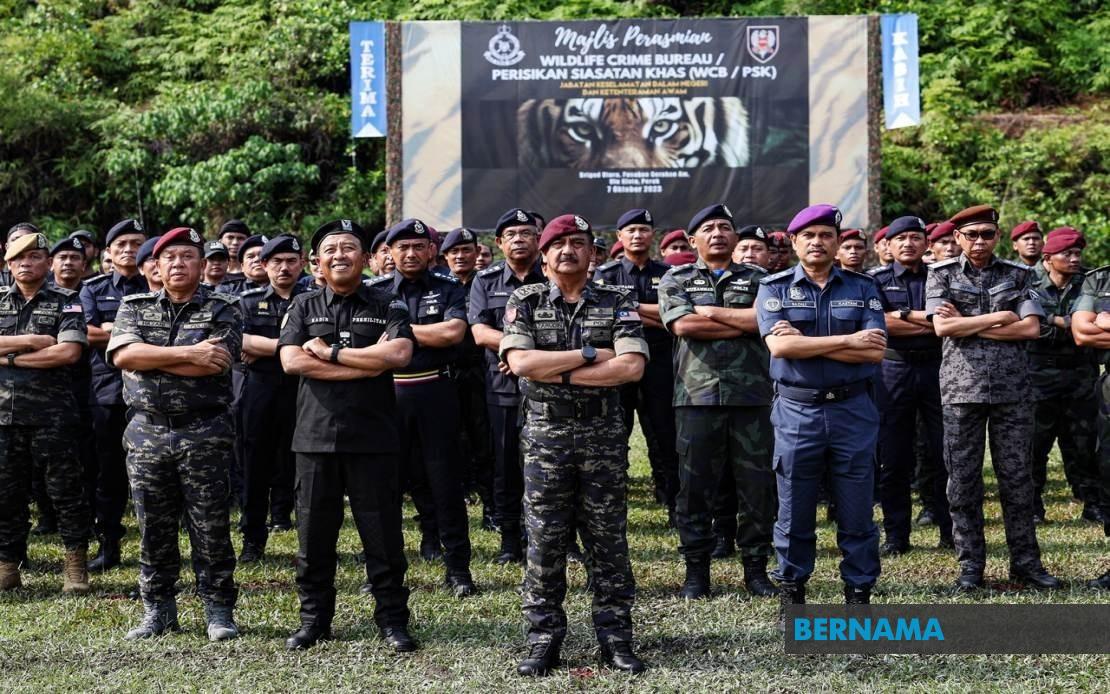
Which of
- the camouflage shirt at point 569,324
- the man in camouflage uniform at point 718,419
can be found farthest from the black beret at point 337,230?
the man in camouflage uniform at point 718,419

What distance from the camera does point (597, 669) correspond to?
16.4 feet

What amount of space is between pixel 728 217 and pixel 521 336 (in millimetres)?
1892

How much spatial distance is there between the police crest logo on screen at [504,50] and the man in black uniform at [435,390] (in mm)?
9567


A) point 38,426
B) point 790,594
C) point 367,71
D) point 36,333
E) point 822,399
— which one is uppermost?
point 367,71

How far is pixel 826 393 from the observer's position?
5406 millimetres

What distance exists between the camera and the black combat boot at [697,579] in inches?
244

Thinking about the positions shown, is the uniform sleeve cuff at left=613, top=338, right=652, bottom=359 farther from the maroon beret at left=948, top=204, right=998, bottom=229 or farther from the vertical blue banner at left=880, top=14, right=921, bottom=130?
the vertical blue banner at left=880, top=14, right=921, bottom=130

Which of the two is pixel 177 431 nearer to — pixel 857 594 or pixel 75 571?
pixel 75 571

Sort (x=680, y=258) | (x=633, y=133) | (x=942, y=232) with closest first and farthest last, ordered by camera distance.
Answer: (x=942, y=232) < (x=680, y=258) < (x=633, y=133)

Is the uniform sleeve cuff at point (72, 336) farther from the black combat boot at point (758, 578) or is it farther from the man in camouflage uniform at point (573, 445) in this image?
the black combat boot at point (758, 578)

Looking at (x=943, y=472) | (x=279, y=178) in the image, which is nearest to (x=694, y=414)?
(x=943, y=472)

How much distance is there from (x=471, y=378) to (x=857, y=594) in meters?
3.23

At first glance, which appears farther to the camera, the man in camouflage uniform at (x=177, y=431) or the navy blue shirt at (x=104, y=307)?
the navy blue shirt at (x=104, y=307)

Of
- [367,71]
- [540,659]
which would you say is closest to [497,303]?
[540,659]
